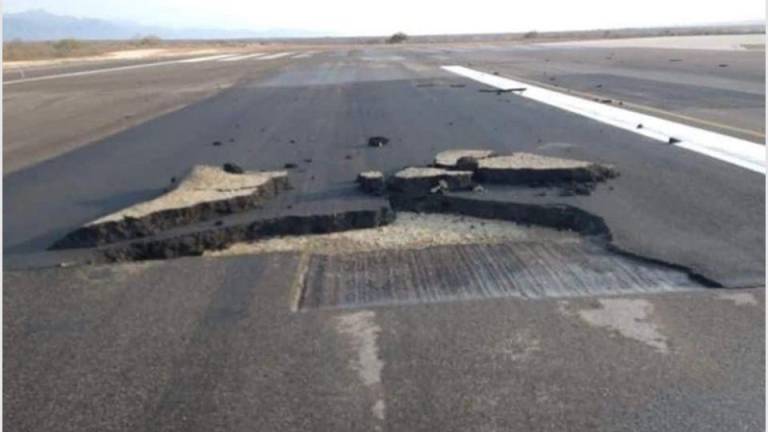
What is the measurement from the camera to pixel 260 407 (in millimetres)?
3910

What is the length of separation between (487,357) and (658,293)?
5.24 feet

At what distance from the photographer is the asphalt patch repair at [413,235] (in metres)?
5.77

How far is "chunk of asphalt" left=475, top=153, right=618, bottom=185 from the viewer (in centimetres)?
913

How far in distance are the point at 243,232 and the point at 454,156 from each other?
142 inches

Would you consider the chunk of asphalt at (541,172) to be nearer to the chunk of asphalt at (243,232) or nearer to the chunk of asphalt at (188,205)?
the chunk of asphalt at (243,232)

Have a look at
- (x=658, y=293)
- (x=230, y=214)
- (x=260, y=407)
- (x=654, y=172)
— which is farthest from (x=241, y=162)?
(x=260, y=407)

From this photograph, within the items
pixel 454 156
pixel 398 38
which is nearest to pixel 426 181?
pixel 454 156

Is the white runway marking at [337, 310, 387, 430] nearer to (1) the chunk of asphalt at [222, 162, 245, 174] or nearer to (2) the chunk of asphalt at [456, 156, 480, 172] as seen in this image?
(2) the chunk of asphalt at [456, 156, 480, 172]

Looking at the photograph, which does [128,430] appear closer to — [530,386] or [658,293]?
[530,386]

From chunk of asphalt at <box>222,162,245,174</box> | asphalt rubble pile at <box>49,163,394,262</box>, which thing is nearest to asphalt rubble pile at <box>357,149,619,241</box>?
asphalt rubble pile at <box>49,163,394,262</box>

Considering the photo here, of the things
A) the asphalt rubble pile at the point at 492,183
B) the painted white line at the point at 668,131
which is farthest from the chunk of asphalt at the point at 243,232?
the painted white line at the point at 668,131

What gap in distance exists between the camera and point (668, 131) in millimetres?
13359

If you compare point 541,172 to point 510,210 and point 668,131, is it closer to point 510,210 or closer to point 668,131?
point 510,210

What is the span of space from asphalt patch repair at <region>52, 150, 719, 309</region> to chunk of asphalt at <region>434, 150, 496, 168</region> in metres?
0.06
